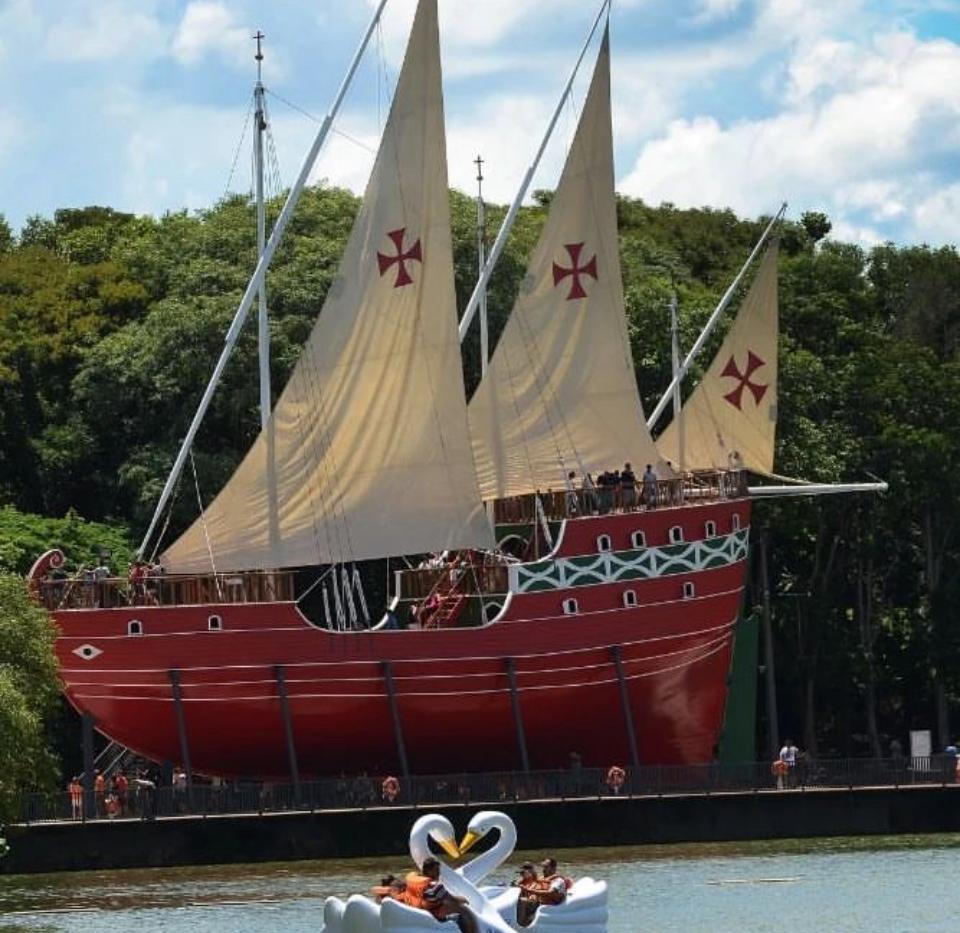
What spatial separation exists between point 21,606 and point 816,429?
31.7 metres

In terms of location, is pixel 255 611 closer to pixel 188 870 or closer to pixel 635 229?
pixel 188 870

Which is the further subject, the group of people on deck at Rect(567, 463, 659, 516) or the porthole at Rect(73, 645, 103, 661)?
the group of people on deck at Rect(567, 463, 659, 516)

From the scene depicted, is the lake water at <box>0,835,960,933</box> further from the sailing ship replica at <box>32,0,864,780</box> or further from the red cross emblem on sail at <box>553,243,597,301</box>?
the red cross emblem on sail at <box>553,243,597,301</box>

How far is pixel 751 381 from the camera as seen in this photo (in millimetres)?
84875

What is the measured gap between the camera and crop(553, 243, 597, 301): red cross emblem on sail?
78.6m

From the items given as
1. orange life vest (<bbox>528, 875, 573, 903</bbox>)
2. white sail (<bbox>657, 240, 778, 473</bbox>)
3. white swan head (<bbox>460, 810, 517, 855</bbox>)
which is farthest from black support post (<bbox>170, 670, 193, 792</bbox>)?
orange life vest (<bbox>528, 875, 573, 903</bbox>)

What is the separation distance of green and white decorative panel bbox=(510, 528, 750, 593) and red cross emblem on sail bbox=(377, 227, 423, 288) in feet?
22.0

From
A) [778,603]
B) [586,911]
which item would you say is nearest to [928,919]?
[586,911]

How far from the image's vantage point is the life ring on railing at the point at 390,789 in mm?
69688

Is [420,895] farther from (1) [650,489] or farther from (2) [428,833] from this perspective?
(1) [650,489]

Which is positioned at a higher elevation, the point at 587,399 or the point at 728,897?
the point at 587,399

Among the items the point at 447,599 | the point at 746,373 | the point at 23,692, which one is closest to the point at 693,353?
the point at 746,373

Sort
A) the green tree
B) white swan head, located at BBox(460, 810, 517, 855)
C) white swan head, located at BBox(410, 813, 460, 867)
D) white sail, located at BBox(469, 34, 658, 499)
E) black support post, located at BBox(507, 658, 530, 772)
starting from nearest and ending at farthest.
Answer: white swan head, located at BBox(410, 813, 460, 867)
white swan head, located at BBox(460, 810, 517, 855)
the green tree
black support post, located at BBox(507, 658, 530, 772)
white sail, located at BBox(469, 34, 658, 499)

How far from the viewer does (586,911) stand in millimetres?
47531
